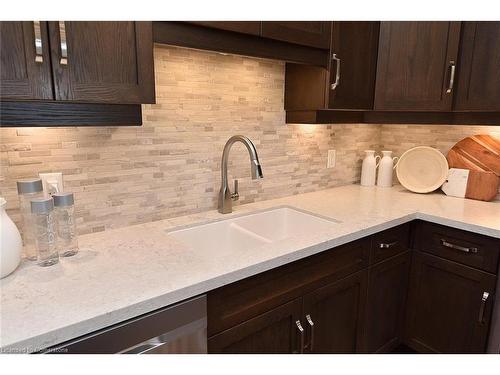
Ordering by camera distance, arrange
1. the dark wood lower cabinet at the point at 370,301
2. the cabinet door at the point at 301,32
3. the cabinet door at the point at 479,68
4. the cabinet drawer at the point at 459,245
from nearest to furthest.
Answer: the dark wood lower cabinet at the point at 370,301 → the cabinet door at the point at 301,32 → the cabinet drawer at the point at 459,245 → the cabinet door at the point at 479,68

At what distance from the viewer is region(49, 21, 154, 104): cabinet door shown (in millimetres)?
908

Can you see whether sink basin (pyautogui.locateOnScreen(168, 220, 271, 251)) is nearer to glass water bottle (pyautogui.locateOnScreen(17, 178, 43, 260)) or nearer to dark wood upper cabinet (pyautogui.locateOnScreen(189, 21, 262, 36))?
glass water bottle (pyautogui.locateOnScreen(17, 178, 43, 260))

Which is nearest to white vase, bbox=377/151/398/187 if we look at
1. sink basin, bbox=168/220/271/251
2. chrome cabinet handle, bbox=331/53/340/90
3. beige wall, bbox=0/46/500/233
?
beige wall, bbox=0/46/500/233

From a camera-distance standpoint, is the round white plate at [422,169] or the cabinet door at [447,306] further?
the round white plate at [422,169]

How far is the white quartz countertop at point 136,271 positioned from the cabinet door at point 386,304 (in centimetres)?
24

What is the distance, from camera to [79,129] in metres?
1.24

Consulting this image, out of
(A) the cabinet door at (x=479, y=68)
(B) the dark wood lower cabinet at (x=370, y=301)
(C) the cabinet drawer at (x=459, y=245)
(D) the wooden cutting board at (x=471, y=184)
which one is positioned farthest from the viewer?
(D) the wooden cutting board at (x=471, y=184)

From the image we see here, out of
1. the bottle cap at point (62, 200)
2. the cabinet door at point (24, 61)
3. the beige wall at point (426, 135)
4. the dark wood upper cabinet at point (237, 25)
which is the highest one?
the dark wood upper cabinet at point (237, 25)

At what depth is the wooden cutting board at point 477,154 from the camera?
1828mm

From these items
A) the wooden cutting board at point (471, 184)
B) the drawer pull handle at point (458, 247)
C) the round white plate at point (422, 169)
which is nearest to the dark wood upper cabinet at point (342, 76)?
the round white plate at point (422, 169)

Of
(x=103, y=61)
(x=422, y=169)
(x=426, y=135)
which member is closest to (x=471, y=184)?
(x=422, y=169)

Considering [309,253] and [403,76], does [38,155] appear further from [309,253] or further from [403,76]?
[403,76]

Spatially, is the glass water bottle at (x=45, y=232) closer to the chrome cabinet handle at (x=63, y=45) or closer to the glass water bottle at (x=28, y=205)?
the glass water bottle at (x=28, y=205)

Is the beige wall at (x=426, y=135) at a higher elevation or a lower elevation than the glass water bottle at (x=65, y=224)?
higher
